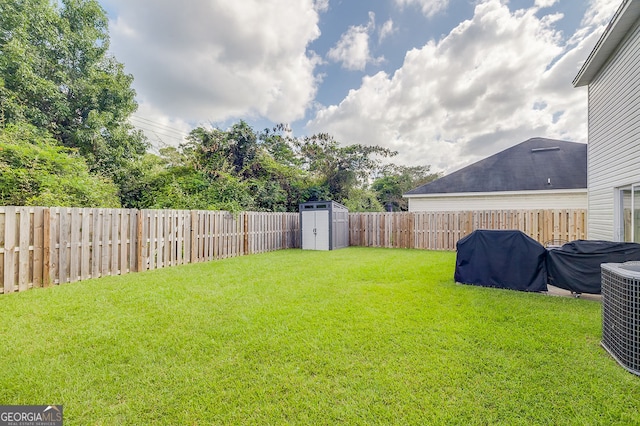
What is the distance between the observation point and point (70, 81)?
12828 mm

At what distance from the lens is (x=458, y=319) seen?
3338 mm

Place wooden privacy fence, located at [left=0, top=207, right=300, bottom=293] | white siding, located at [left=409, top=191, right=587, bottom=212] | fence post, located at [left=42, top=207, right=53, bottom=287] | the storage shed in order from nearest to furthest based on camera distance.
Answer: wooden privacy fence, located at [left=0, top=207, right=300, bottom=293]
fence post, located at [left=42, top=207, right=53, bottom=287]
the storage shed
white siding, located at [left=409, top=191, right=587, bottom=212]

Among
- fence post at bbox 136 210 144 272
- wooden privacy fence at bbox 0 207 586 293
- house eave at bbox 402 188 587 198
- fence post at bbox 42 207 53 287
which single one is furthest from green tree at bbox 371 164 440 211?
fence post at bbox 42 207 53 287

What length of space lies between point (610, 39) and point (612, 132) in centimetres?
187

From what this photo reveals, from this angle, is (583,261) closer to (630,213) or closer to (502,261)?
(502,261)

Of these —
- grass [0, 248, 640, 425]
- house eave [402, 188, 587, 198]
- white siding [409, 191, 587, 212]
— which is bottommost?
A: grass [0, 248, 640, 425]

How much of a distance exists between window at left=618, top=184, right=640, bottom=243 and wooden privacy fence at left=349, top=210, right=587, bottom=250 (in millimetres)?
3937

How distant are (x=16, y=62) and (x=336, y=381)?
55.9 ft

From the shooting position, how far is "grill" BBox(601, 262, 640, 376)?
2.25 metres

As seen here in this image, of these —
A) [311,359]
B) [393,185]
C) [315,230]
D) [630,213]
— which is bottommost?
[311,359]

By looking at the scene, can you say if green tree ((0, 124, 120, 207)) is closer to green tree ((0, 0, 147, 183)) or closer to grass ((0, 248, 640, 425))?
grass ((0, 248, 640, 425))

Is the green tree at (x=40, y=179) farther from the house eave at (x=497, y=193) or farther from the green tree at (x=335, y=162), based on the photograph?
the house eave at (x=497, y=193)

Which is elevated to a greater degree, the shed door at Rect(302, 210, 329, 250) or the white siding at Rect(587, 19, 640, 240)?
the white siding at Rect(587, 19, 640, 240)

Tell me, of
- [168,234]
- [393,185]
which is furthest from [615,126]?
[393,185]
